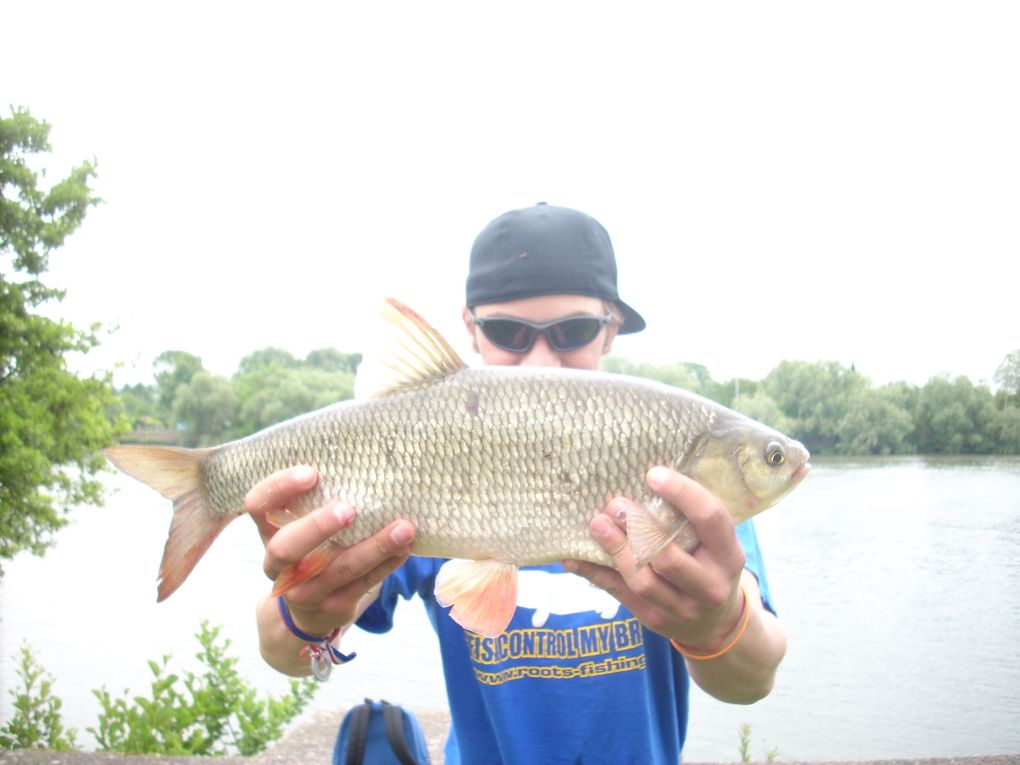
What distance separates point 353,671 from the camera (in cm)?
795

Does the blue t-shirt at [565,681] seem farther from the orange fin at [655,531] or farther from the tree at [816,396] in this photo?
the tree at [816,396]

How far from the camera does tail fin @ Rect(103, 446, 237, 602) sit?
1.86 m

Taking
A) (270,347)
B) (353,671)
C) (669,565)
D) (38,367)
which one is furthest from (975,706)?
(270,347)

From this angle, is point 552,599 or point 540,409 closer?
point 540,409

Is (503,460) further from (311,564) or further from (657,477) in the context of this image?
(311,564)

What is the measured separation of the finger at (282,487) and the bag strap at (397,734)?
0.95m

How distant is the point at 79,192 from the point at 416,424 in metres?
9.21

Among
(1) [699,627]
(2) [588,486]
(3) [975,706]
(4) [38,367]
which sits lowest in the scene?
(3) [975,706]

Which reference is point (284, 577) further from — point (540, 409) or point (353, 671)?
point (353, 671)

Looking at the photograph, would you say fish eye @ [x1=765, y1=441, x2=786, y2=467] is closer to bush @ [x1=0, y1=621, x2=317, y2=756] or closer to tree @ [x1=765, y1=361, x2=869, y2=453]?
bush @ [x1=0, y1=621, x2=317, y2=756]

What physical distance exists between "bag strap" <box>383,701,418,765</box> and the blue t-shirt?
0.15m

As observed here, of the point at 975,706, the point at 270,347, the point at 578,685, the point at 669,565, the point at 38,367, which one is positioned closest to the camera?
the point at 669,565

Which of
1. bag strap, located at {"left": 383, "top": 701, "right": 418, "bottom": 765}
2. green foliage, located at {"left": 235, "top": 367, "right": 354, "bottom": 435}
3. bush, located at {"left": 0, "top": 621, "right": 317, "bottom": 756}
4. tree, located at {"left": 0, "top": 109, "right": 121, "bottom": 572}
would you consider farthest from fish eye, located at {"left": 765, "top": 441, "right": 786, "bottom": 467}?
green foliage, located at {"left": 235, "top": 367, "right": 354, "bottom": 435}

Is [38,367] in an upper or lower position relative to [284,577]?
upper
